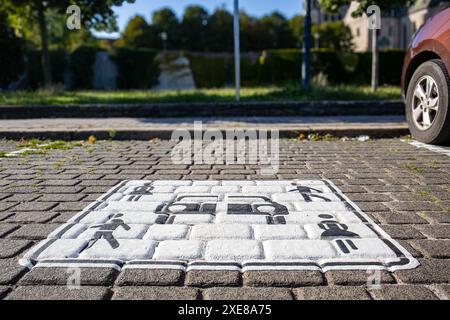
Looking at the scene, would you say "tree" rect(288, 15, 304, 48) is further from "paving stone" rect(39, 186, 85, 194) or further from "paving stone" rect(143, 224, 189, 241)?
"paving stone" rect(143, 224, 189, 241)

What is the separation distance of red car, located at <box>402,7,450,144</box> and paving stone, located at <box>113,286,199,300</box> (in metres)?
4.42

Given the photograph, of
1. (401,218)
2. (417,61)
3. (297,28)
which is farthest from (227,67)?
(297,28)

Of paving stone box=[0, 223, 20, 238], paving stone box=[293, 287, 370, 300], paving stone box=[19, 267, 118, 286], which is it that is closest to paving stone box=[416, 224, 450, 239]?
paving stone box=[293, 287, 370, 300]

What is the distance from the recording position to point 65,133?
24.1 feet

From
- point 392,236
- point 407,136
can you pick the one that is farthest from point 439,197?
point 407,136

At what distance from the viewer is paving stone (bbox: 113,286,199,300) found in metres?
2.07

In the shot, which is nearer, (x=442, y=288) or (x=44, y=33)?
(x=442, y=288)

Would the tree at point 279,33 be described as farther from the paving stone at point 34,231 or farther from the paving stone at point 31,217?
the paving stone at point 34,231

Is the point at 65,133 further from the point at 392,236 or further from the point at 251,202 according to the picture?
the point at 392,236

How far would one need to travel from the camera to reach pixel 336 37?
5744 centimetres

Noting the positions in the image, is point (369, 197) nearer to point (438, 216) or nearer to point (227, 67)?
point (438, 216)

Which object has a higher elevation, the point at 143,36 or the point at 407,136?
the point at 143,36

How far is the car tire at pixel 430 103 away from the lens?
5.42m

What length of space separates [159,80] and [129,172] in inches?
857
